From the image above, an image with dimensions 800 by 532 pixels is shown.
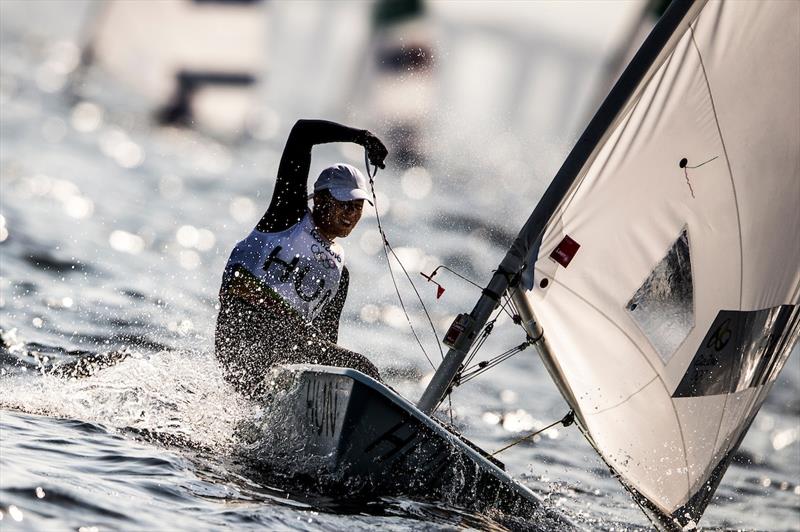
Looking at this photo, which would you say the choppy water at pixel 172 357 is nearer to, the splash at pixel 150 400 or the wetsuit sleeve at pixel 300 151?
the splash at pixel 150 400

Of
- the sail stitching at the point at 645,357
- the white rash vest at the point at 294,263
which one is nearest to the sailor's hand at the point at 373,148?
the white rash vest at the point at 294,263

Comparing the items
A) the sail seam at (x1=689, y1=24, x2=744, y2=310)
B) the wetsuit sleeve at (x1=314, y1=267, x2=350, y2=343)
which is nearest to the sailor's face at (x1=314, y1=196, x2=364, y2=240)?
the wetsuit sleeve at (x1=314, y1=267, x2=350, y2=343)

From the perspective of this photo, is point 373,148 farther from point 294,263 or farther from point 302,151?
point 294,263

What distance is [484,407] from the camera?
9578 mm

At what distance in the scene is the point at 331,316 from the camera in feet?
20.5

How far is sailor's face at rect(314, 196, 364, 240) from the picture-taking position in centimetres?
608

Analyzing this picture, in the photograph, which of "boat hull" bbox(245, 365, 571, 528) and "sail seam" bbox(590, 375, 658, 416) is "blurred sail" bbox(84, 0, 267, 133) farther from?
"sail seam" bbox(590, 375, 658, 416)

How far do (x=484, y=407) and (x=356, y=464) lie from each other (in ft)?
15.2

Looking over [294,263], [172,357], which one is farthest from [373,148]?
[172,357]

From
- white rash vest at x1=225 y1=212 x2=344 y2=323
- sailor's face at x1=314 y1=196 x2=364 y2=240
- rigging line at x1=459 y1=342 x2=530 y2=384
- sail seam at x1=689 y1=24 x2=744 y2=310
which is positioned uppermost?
sail seam at x1=689 y1=24 x2=744 y2=310

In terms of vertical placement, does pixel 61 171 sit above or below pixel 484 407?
above

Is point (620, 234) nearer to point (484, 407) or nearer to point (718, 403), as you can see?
point (718, 403)

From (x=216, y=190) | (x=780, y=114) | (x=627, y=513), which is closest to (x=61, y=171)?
(x=216, y=190)

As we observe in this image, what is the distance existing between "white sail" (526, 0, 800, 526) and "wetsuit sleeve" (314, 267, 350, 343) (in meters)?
1.01
